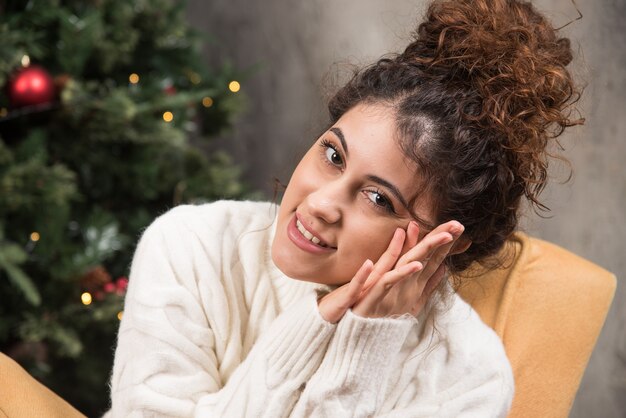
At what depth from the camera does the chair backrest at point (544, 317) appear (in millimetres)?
1573

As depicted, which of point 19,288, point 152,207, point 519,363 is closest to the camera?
point 519,363

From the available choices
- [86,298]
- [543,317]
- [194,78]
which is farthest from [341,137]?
[194,78]

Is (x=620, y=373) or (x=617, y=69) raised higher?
(x=617, y=69)

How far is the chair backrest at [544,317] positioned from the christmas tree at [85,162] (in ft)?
3.67

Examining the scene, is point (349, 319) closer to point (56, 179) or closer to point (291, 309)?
point (291, 309)

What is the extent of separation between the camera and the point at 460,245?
1370 mm

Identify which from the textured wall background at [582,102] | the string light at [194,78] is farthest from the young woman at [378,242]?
the string light at [194,78]

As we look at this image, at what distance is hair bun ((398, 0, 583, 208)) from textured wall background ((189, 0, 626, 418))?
25cm

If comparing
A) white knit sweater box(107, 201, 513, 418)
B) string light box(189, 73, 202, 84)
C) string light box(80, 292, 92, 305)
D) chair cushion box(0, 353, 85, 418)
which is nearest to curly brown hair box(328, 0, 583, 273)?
white knit sweater box(107, 201, 513, 418)

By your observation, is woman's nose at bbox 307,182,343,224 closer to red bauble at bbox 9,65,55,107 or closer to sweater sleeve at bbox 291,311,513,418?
sweater sleeve at bbox 291,311,513,418

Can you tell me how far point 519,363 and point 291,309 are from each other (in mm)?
510

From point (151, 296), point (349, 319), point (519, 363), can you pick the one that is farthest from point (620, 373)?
point (151, 296)

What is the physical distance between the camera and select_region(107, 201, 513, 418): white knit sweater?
128cm

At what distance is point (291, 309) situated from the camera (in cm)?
133
